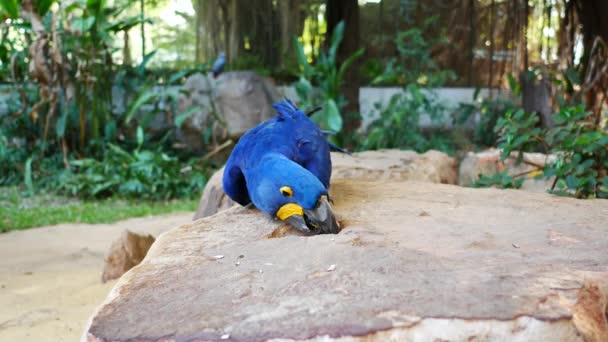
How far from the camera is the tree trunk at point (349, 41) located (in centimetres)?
720

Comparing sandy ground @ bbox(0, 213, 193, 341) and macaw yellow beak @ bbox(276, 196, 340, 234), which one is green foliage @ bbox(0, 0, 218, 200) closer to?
sandy ground @ bbox(0, 213, 193, 341)

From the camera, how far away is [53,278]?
3160mm

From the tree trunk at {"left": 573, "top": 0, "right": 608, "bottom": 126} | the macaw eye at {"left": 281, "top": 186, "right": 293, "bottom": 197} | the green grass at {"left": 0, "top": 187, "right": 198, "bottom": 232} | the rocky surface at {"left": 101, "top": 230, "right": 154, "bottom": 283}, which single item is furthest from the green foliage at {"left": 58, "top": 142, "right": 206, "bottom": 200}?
the macaw eye at {"left": 281, "top": 186, "right": 293, "bottom": 197}

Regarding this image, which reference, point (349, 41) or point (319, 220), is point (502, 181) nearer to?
point (319, 220)

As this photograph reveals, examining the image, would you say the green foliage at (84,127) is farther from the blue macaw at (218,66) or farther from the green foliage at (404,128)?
the green foliage at (404,128)

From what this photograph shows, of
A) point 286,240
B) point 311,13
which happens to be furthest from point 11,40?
point 286,240

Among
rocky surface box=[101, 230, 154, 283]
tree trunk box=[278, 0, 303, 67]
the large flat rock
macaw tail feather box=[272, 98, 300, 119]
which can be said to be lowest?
rocky surface box=[101, 230, 154, 283]

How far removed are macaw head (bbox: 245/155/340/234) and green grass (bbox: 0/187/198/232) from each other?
314 cm

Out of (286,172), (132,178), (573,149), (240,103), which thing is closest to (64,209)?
(132,178)

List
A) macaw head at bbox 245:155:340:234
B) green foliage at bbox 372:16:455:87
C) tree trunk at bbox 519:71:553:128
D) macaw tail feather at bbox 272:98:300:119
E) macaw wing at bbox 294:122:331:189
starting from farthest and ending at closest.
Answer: green foliage at bbox 372:16:455:87, tree trunk at bbox 519:71:553:128, macaw tail feather at bbox 272:98:300:119, macaw wing at bbox 294:122:331:189, macaw head at bbox 245:155:340:234

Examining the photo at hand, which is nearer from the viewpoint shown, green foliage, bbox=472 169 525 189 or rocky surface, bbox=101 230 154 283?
rocky surface, bbox=101 230 154 283

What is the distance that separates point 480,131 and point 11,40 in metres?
5.28

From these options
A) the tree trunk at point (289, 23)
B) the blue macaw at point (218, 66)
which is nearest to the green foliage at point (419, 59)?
the tree trunk at point (289, 23)

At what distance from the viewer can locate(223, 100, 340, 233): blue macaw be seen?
1.84 m
